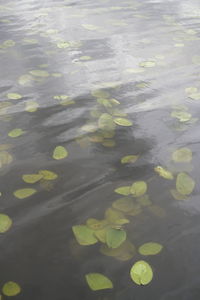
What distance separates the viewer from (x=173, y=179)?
5.56 feet

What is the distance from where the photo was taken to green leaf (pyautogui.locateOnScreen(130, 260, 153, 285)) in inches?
48.4

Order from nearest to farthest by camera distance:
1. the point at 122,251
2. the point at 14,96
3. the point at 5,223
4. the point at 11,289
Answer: the point at 11,289
the point at 122,251
the point at 5,223
the point at 14,96

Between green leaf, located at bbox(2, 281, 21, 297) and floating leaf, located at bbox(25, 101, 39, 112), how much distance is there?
1.36 m

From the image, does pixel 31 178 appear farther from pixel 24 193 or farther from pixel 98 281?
pixel 98 281

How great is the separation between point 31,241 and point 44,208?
0.64 feet

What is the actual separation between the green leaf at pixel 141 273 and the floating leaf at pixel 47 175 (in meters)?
0.66

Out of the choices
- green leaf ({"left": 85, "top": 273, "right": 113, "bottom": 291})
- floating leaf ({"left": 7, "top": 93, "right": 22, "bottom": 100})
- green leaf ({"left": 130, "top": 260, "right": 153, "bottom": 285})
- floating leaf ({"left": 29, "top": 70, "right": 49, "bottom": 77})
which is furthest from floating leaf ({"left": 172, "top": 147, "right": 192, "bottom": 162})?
floating leaf ({"left": 29, "top": 70, "right": 49, "bottom": 77})

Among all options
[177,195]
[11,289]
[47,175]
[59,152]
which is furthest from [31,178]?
[177,195]

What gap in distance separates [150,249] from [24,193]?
0.67m

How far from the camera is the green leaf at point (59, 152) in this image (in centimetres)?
188

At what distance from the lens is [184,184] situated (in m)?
1.66

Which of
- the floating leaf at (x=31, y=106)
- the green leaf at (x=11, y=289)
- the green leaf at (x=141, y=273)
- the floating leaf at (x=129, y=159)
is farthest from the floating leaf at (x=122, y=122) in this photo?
the green leaf at (x=11, y=289)

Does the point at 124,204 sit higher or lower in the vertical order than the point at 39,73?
lower

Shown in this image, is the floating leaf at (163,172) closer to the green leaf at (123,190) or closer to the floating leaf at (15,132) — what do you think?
the green leaf at (123,190)
